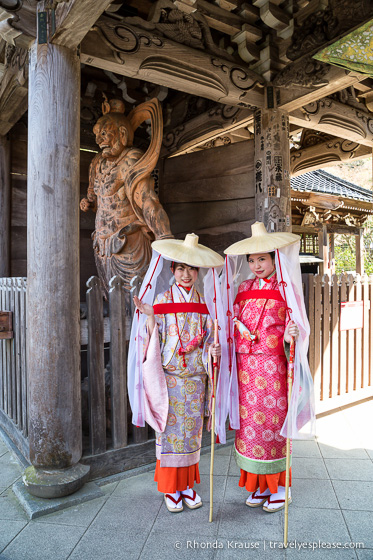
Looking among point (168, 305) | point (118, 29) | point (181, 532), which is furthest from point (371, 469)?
point (118, 29)

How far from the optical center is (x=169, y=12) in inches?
129

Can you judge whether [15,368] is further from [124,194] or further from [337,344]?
[337,344]

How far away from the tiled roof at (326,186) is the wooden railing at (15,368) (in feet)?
27.6

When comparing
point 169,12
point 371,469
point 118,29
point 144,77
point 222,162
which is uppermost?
point 169,12

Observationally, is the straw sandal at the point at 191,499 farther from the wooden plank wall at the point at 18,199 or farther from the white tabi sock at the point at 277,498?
the wooden plank wall at the point at 18,199

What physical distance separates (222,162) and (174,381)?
9.24ft

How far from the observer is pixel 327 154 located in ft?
18.5

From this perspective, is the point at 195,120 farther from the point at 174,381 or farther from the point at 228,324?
the point at 174,381

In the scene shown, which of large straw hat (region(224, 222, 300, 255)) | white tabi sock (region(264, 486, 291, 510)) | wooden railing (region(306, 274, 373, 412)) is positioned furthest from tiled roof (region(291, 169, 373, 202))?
white tabi sock (region(264, 486, 291, 510))

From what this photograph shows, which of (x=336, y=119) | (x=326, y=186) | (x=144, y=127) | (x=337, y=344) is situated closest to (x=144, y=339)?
(x=337, y=344)

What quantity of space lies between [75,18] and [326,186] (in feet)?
33.8

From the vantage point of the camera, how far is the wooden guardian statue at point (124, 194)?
357 cm

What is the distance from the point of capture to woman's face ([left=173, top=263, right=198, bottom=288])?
2.52 m

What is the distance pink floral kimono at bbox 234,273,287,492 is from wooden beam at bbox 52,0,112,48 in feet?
6.41
